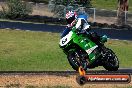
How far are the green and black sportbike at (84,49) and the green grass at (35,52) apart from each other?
10214 millimetres

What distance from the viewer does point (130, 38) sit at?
3547cm

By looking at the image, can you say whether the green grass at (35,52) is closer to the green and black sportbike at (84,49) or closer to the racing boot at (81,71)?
the green and black sportbike at (84,49)

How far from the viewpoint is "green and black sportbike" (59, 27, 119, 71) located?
13.8 m

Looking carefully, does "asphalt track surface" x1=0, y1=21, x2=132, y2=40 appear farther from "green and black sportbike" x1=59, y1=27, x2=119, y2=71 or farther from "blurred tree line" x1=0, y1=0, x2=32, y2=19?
"green and black sportbike" x1=59, y1=27, x2=119, y2=71

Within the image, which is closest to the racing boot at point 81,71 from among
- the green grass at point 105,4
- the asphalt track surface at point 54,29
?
the asphalt track surface at point 54,29

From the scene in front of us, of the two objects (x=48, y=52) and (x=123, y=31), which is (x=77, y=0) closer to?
(x=123, y=31)

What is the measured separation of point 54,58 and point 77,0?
24.4 meters

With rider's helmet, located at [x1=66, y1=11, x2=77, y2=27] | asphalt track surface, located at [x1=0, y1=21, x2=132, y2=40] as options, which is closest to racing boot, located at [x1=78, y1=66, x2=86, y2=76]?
rider's helmet, located at [x1=66, y1=11, x2=77, y2=27]

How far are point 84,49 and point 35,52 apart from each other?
14.5 m

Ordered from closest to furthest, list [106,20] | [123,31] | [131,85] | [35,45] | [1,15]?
[131,85]
[35,45]
[123,31]
[1,15]
[106,20]

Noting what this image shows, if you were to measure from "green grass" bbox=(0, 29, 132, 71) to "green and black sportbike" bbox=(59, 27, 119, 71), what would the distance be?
10.2 meters

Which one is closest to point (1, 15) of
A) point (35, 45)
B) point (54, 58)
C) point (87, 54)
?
point (35, 45)

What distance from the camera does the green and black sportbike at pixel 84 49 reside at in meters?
13.8

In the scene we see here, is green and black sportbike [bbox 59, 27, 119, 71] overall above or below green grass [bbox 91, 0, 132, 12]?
above
